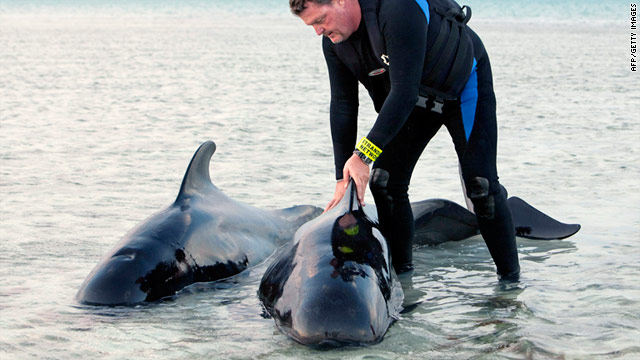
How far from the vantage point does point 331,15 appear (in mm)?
4566

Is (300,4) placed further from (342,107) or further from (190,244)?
(190,244)

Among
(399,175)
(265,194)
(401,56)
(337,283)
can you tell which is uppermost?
(401,56)

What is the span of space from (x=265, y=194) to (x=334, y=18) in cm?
401

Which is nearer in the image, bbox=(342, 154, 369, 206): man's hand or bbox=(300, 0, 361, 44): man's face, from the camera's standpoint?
bbox=(300, 0, 361, 44): man's face

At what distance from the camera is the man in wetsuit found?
15.0ft

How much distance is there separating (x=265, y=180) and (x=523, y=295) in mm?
4210

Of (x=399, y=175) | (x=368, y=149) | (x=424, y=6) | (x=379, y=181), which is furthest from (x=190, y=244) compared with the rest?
(x=424, y=6)

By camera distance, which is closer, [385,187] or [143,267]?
[143,267]

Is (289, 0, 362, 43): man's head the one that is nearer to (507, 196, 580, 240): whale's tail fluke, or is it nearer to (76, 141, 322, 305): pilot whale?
(76, 141, 322, 305): pilot whale

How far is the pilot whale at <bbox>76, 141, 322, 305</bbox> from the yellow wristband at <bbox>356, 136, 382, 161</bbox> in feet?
4.89

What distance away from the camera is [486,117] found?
5156mm

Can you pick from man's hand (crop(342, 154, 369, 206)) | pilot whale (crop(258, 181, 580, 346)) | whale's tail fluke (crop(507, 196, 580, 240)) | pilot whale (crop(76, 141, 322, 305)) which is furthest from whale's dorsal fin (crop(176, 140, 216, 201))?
whale's tail fluke (crop(507, 196, 580, 240))

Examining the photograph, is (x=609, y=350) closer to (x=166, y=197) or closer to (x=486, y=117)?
(x=486, y=117)

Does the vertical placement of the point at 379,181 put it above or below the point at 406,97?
below
